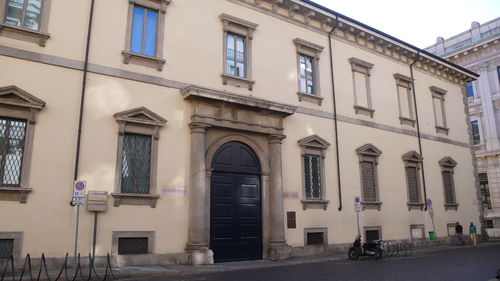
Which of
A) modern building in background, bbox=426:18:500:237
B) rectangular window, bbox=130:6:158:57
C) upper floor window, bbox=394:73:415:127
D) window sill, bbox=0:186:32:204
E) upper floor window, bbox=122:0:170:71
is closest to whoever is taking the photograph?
window sill, bbox=0:186:32:204

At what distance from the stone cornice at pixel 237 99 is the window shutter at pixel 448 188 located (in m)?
12.2

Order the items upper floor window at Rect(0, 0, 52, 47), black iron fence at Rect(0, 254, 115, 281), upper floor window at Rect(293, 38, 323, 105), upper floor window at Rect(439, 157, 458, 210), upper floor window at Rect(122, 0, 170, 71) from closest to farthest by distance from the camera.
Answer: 1. black iron fence at Rect(0, 254, 115, 281)
2. upper floor window at Rect(0, 0, 52, 47)
3. upper floor window at Rect(122, 0, 170, 71)
4. upper floor window at Rect(293, 38, 323, 105)
5. upper floor window at Rect(439, 157, 458, 210)

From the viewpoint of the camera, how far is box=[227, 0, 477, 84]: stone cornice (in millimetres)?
17141

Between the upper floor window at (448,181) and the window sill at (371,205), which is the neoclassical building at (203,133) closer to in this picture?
the window sill at (371,205)

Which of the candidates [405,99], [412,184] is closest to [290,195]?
[412,184]

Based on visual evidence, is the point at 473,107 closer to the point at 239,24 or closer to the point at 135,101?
the point at 239,24

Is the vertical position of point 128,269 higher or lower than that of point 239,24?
lower

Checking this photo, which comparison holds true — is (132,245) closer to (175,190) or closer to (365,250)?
(175,190)

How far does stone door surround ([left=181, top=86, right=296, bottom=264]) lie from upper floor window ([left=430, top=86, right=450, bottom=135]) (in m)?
11.9

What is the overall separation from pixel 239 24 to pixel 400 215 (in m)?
11.8

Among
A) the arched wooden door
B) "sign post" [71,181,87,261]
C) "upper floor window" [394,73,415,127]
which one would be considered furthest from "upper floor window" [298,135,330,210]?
"sign post" [71,181,87,261]

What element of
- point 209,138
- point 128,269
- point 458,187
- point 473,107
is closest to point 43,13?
point 209,138

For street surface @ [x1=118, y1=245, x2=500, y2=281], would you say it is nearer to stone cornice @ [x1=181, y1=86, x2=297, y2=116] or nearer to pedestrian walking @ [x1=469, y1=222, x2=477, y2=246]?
stone cornice @ [x1=181, y1=86, x2=297, y2=116]

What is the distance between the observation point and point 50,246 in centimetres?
1090
